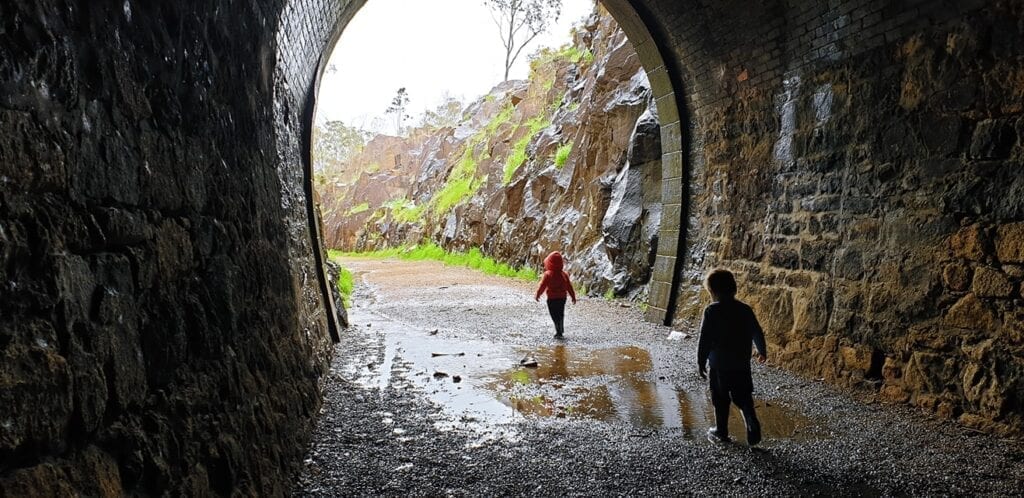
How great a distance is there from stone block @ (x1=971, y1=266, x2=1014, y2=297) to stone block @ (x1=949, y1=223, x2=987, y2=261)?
4.4 inches

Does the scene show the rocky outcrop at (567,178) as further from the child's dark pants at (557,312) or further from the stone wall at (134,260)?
the stone wall at (134,260)

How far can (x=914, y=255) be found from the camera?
4973 mm

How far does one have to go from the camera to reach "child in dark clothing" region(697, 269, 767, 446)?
162 inches

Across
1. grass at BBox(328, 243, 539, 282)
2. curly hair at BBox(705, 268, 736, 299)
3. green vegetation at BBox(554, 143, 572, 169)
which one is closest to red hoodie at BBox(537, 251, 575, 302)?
curly hair at BBox(705, 268, 736, 299)

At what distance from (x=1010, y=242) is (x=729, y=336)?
83.1 inches

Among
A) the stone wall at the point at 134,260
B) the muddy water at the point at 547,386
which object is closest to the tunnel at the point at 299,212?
the stone wall at the point at 134,260

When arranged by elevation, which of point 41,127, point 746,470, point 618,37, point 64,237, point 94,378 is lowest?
point 746,470

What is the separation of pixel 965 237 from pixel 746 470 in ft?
8.54

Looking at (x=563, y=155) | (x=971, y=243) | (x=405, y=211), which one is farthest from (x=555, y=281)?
(x=405, y=211)

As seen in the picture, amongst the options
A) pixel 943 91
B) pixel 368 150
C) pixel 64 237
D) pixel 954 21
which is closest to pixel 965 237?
pixel 943 91

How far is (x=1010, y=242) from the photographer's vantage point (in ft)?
14.0

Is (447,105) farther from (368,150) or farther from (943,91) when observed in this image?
(943,91)

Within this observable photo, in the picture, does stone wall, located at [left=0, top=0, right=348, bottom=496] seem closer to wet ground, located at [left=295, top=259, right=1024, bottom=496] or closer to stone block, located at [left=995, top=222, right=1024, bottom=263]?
wet ground, located at [left=295, top=259, right=1024, bottom=496]

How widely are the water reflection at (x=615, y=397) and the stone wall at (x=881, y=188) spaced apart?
1238 millimetres
